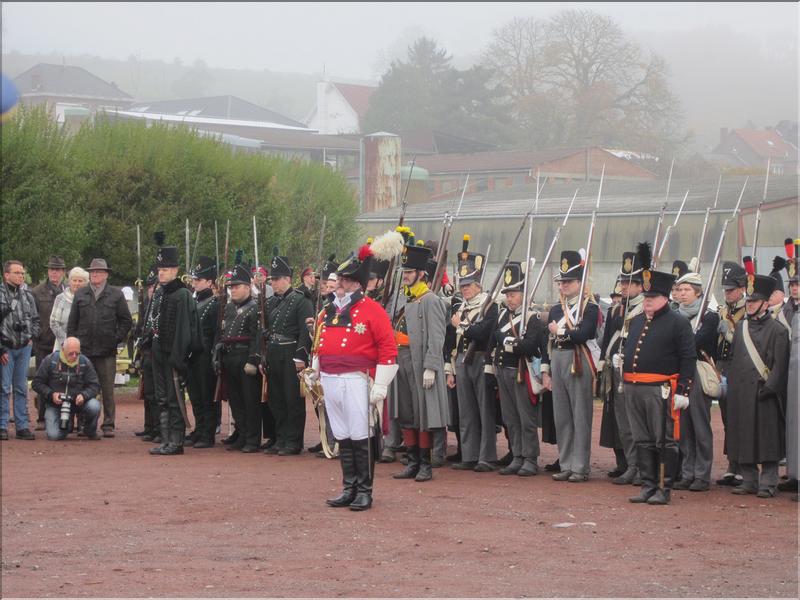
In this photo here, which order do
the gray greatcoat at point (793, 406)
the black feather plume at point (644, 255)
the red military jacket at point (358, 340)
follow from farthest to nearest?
the gray greatcoat at point (793, 406), the black feather plume at point (644, 255), the red military jacket at point (358, 340)

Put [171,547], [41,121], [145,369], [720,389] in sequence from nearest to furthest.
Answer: [171,547]
[720,389]
[145,369]
[41,121]

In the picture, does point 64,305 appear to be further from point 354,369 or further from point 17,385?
point 354,369

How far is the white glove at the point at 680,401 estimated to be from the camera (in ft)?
32.3

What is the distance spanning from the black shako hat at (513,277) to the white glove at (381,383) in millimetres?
2465

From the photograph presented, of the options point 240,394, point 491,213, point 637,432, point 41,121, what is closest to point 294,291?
point 240,394

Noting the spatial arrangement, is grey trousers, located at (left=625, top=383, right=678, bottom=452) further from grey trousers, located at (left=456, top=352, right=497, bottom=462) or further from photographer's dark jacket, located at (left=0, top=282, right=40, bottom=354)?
photographer's dark jacket, located at (left=0, top=282, right=40, bottom=354)

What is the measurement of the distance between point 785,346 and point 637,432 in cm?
148

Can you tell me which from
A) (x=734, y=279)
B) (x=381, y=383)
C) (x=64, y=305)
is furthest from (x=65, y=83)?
(x=381, y=383)

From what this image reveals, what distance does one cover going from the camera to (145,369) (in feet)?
46.1

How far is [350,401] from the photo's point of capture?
9789 mm

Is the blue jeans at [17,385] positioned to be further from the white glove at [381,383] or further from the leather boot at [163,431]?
the white glove at [381,383]

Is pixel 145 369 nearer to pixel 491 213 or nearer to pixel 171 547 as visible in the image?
pixel 171 547

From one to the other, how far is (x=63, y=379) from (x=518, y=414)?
5.32 m

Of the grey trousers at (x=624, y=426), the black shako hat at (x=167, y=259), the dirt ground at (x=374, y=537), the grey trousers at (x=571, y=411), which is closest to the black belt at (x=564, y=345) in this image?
the grey trousers at (x=571, y=411)
